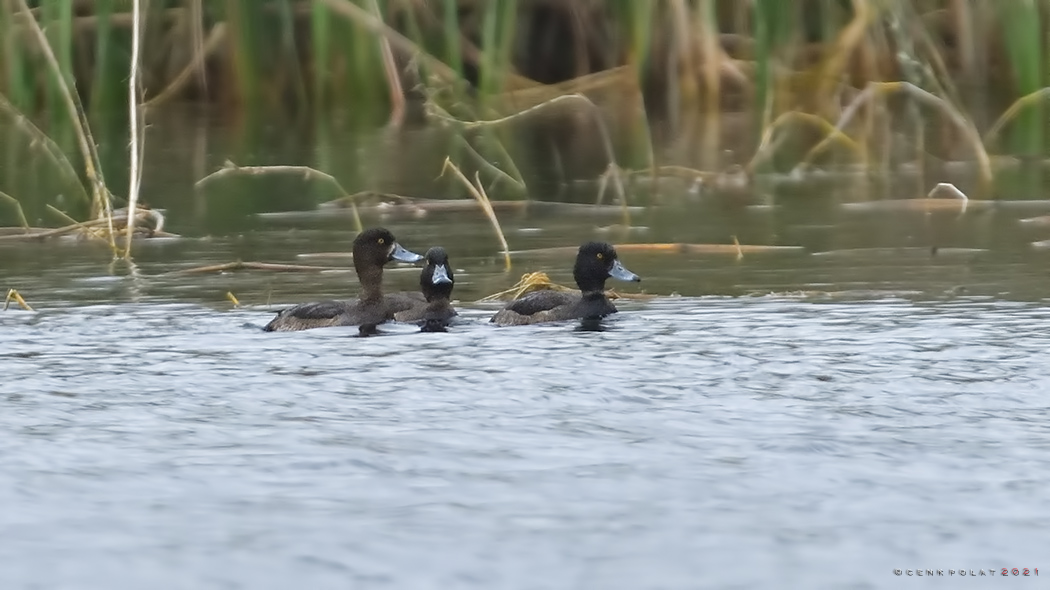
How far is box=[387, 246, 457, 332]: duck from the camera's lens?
10039 millimetres

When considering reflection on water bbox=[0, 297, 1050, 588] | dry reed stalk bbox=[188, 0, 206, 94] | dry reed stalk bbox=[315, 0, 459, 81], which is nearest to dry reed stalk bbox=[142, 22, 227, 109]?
dry reed stalk bbox=[188, 0, 206, 94]

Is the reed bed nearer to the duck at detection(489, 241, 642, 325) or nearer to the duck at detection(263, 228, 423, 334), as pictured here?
the duck at detection(489, 241, 642, 325)

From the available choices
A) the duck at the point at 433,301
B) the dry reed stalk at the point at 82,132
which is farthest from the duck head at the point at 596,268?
the dry reed stalk at the point at 82,132

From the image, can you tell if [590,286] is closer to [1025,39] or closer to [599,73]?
[1025,39]

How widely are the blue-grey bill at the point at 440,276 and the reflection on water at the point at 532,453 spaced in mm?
735

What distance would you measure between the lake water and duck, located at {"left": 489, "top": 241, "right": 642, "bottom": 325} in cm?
15

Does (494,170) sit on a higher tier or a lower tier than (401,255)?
higher

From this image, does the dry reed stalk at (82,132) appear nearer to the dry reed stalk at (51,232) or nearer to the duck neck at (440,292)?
the dry reed stalk at (51,232)

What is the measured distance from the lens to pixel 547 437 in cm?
698

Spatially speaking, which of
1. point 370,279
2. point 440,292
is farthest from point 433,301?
point 370,279

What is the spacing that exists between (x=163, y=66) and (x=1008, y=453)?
16694 mm

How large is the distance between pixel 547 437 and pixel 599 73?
1317 centimetres

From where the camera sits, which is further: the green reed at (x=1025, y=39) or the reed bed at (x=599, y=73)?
the reed bed at (x=599, y=73)

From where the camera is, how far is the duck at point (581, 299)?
32.4 feet
